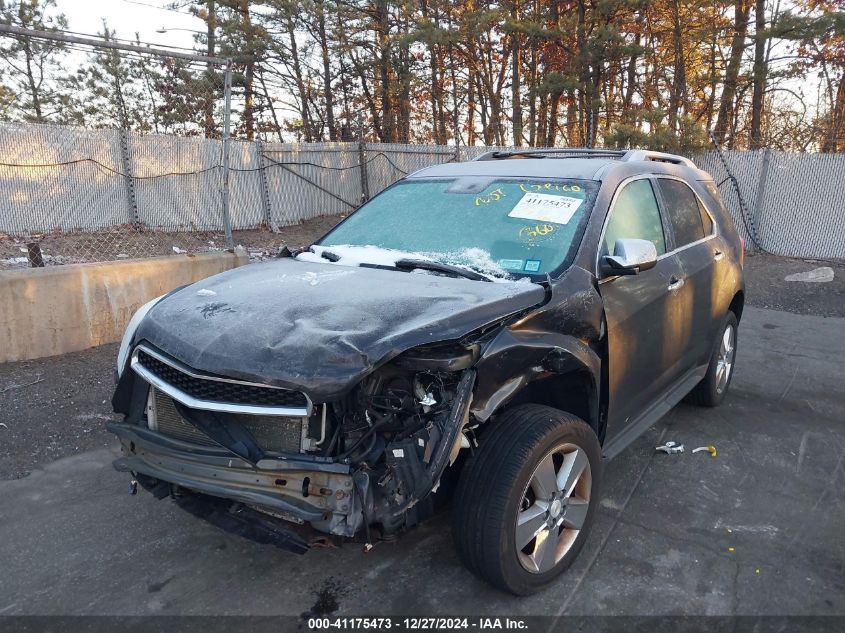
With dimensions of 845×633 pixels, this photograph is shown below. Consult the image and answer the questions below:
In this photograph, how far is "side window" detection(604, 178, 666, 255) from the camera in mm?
3316

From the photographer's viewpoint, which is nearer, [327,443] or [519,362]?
[327,443]

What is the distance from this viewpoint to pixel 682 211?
4109 millimetres

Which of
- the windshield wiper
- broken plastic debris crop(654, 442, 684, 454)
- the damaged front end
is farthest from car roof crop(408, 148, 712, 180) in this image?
broken plastic debris crop(654, 442, 684, 454)

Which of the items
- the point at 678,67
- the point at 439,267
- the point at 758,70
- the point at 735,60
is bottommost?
the point at 439,267

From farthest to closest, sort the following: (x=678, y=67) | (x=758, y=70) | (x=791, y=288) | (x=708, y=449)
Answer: (x=678, y=67) < (x=758, y=70) < (x=791, y=288) < (x=708, y=449)

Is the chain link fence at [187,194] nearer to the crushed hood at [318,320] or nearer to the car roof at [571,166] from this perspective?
the car roof at [571,166]

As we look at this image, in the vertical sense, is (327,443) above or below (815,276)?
above

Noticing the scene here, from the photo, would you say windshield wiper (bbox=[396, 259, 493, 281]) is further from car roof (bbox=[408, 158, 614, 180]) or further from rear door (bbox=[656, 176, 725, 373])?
rear door (bbox=[656, 176, 725, 373])

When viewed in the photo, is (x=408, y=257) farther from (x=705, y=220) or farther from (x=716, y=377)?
(x=716, y=377)

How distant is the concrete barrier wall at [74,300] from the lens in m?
5.23

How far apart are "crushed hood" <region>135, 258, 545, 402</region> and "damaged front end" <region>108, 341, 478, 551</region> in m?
0.07

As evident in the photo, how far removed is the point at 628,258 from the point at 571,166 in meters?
0.90

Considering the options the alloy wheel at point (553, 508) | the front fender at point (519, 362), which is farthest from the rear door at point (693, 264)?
the alloy wheel at point (553, 508)

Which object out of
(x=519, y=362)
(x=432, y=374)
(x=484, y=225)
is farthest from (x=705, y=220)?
(x=432, y=374)
